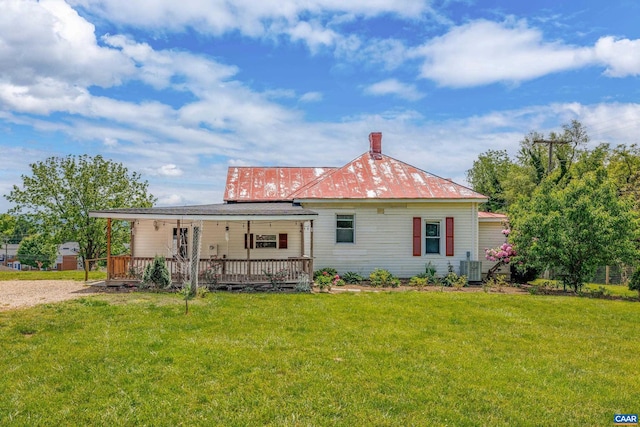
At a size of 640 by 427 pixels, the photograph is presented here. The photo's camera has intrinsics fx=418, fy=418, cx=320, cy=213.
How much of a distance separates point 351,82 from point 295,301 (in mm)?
9224

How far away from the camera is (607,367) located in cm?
618

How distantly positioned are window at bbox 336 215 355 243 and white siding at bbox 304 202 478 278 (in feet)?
0.63

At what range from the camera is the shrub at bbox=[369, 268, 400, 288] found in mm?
14695

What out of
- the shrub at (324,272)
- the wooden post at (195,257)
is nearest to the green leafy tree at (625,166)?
Answer: the shrub at (324,272)

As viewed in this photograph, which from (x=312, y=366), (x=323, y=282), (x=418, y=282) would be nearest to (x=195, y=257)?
(x=323, y=282)

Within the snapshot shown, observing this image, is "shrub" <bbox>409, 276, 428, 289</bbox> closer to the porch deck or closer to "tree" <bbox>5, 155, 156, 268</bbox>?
the porch deck

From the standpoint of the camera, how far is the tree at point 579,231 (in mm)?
13364

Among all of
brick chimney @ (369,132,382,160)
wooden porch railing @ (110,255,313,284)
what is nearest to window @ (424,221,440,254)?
brick chimney @ (369,132,382,160)

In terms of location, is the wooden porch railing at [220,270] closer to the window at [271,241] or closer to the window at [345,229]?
the window at [271,241]

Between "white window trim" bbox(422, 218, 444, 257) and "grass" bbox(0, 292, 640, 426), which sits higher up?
"white window trim" bbox(422, 218, 444, 257)

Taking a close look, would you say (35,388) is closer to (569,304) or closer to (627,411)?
(627,411)

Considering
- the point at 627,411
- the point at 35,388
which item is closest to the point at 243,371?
the point at 35,388

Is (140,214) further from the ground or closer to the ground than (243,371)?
further from the ground

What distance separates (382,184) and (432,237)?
115 inches
